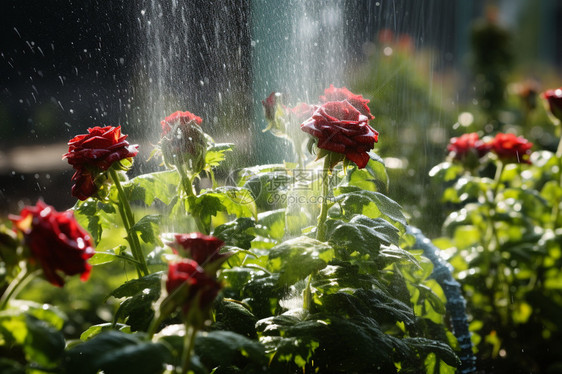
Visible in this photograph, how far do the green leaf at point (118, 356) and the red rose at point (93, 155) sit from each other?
390 mm

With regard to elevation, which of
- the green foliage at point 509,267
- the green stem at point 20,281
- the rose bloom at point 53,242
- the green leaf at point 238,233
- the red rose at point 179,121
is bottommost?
the green foliage at point 509,267

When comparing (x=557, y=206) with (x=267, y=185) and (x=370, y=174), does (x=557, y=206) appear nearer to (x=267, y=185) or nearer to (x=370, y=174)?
(x=370, y=174)

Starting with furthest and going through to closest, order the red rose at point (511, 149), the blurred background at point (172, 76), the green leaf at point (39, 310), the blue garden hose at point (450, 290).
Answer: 1. the blurred background at point (172, 76)
2. the red rose at point (511, 149)
3. the blue garden hose at point (450, 290)
4. the green leaf at point (39, 310)

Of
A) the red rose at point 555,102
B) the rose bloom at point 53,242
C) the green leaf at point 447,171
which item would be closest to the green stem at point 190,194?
the rose bloom at point 53,242

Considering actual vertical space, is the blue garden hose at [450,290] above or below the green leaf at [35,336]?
below

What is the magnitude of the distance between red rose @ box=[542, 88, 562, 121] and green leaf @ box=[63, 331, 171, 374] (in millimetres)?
1420

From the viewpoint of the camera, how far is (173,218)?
3.27 feet

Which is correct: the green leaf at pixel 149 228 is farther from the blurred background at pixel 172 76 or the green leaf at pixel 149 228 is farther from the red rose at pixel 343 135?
the blurred background at pixel 172 76

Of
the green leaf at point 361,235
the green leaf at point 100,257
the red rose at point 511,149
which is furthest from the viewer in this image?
the red rose at point 511,149

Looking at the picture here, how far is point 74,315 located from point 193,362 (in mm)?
1329

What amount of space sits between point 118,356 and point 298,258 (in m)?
0.28

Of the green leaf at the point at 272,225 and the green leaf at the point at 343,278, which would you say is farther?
the green leaf at the point at 272,225

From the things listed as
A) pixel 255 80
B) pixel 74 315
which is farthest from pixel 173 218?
pixel 255 80

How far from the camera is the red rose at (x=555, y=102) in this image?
1.49m
